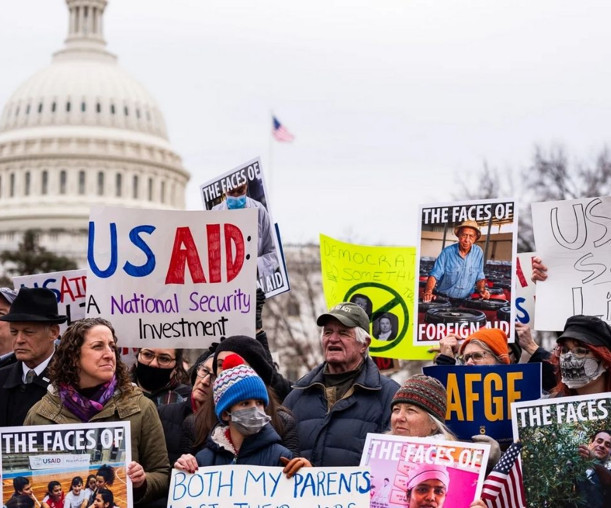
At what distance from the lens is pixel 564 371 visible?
809 cm

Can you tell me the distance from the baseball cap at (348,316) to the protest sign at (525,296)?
7.98 ft

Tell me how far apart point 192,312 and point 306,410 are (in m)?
1.29

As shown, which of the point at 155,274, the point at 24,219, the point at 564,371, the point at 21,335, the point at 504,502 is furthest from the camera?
the point at 24,219

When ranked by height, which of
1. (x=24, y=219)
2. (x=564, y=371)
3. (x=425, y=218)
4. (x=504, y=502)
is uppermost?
(x=24, y=219)

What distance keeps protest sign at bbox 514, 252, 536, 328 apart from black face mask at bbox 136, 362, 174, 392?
2.58 metres

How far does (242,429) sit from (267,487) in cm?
34

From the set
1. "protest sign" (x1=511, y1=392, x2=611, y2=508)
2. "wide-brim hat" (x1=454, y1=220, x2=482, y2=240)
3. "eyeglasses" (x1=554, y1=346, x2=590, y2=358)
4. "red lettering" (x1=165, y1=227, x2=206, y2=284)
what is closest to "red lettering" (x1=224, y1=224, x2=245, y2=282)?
"red lettering" (x1=165, y1=227, x2=206, y2=284)

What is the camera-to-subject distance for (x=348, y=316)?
879 centimetres

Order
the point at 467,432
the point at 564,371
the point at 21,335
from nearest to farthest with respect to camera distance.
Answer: the point at 564,371 → the point at 467,432 → the point at 21,335

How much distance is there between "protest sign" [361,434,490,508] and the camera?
723 centimetres

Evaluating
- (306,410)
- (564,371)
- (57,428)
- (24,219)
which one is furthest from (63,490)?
(24,219)

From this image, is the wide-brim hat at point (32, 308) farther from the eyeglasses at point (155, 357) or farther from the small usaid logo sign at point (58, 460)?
the small usaid logo sign at point (58, 460)

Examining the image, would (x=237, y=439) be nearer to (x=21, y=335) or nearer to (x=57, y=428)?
(x=57, y=428)

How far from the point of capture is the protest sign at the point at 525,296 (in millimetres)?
11141
